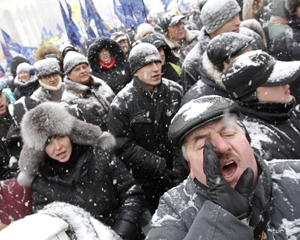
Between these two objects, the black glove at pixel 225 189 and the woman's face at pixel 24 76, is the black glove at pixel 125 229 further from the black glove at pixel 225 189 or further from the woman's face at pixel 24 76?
the woman's face at pixel 24 76

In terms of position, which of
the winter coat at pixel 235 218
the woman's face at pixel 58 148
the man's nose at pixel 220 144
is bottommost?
the winter coat at pixel 235 218

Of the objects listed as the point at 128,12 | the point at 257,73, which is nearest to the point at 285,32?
the point at 257,73

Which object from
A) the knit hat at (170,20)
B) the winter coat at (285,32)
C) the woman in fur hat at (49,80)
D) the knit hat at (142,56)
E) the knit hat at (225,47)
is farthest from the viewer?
the knit hat at (170,20)

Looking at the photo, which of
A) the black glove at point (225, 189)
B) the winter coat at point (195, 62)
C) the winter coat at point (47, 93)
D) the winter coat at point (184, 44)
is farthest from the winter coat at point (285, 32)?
the winter coat at point (47, 93)

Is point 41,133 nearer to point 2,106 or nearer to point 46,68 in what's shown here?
point 2,106

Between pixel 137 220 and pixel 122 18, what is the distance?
10.6 meters

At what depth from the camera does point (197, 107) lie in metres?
1.25

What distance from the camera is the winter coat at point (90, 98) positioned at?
11.9ft

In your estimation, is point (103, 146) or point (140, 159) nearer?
point (103, 146)

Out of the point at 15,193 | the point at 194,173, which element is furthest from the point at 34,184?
the point at 194,173

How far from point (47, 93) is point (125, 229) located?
2743 mm

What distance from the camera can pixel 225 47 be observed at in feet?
7.34

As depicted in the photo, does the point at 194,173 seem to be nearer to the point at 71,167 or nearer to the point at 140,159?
the point at 71,167

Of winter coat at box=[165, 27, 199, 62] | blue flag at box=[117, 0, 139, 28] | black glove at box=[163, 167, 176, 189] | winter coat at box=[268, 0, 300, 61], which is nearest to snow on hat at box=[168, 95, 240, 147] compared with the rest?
black glove at box=[163, 167, 176, 189]
